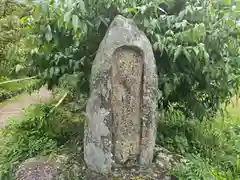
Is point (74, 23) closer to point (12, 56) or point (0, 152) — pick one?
point (12, 56)

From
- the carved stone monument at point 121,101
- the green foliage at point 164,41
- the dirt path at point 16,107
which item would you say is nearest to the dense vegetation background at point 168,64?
the green foliage at point 164,41

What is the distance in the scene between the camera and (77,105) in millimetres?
3754

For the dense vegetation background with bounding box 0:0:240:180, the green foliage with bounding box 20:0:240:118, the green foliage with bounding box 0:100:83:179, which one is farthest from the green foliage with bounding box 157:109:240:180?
the green foliage with bounding box 0:100:83:179

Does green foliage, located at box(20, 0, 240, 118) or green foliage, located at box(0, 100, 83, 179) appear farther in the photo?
green foliage, located at box(0, 100, 83, 179)

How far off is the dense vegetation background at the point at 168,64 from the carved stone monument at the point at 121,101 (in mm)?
197

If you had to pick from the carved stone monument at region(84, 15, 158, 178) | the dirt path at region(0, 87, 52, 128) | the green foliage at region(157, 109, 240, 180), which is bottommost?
the dirt path at region(0, 87, 52, 128)

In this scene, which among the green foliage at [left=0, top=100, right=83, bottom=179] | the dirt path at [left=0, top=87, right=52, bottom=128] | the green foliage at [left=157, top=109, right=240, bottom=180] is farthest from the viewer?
the dirt path at [left=0, top=87, right=52, bottom=128]

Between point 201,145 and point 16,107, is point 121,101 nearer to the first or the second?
point 201,145

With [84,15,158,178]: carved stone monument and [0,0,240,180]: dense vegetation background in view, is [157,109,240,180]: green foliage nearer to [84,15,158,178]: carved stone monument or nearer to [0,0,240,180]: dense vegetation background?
[0,0,240,180]: dense vegetation background

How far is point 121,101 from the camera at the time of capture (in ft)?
6.97

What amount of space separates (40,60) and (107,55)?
3.31 ft

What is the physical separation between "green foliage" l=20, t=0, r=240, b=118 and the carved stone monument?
0.19m

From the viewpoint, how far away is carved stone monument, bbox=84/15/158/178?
2.00m

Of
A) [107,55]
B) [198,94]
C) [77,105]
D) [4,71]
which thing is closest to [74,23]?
[107,55]
